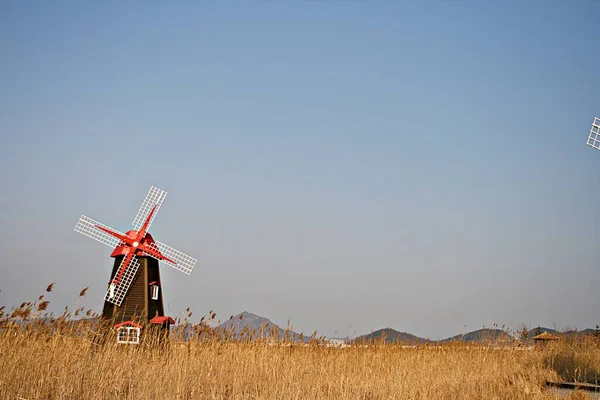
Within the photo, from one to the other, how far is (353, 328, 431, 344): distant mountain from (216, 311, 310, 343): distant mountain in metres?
1.95

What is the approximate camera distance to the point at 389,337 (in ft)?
44.5

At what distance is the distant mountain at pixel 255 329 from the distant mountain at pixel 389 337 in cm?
195

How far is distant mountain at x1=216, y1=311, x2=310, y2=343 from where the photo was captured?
34.3 feet

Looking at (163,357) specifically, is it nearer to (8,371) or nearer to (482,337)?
(8,371)

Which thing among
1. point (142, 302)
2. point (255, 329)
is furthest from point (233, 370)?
point (142, 302)

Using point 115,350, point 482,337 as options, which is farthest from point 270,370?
point 482,337

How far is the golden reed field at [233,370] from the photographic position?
6773mm

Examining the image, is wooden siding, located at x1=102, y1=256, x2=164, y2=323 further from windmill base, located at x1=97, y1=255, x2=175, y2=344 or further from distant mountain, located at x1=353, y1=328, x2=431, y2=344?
distant mountain, located at x1=353, y1=328, x2=431, y2=344

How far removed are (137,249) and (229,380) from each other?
10928mm

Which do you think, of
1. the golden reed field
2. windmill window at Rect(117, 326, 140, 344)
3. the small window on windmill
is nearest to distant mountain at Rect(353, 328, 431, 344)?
the golden reed field

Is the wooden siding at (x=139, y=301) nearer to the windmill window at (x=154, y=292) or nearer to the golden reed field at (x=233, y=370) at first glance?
the windmill window at (x=154, y=292)

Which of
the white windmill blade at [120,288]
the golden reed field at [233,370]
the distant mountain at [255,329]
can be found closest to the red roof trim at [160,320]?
the white windmill blade at [120,288]

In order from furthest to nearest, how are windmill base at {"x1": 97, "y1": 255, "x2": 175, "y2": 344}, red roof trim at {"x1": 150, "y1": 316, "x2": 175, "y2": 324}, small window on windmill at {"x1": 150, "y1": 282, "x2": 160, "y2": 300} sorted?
small window on windmill at {"x1": 150, "y1": 282, "x2": 160, "y2": 300} → red roof trim at {"x1": 150, "y1": 316, "x2": 175, "y2": 324} → windmill base at {"x1": 97, "y1": 255, "x2": 175, "y2": 344}

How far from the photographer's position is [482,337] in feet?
46.0
